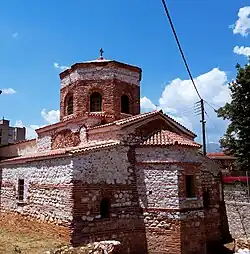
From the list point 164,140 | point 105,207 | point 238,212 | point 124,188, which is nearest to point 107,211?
point 105,207

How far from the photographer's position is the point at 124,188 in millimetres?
12734

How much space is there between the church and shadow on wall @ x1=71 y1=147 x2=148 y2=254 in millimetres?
34

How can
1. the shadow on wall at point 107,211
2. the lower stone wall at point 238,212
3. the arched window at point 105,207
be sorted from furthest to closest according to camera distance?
the lower stone wall at point 238,212
the arched window at point 105,207
the shadow on wall at point 107,211

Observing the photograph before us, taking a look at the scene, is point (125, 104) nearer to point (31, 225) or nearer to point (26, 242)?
point (31, 225)

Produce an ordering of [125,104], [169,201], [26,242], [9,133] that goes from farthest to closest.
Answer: [9,133], [125,104], [169,201], [26,242]

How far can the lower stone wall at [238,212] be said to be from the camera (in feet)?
55.7

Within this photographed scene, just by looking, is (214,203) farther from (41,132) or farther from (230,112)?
(41,132)

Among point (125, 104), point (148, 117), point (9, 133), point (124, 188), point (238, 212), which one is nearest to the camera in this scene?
point (124, 188)

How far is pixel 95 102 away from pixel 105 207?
6.41m

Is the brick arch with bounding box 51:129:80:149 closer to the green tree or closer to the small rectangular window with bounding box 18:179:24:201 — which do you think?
the small rectangular window with bounding box 18:179:24:201

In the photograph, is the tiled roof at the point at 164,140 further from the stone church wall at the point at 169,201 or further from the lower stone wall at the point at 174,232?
the lower stone wall at the point at 174,232

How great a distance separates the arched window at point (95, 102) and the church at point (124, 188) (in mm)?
1073

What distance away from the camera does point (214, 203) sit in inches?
608

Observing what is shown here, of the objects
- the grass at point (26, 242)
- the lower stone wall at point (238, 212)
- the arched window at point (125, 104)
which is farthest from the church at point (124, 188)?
the lower stone wall at point (238, 212)
